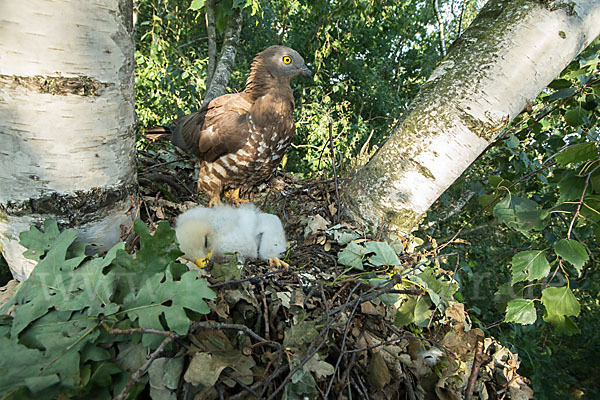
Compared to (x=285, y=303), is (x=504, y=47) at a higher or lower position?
higher

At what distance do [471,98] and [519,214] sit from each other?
77 centimetres

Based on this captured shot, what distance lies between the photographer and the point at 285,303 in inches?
45.6

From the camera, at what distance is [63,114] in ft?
3.35

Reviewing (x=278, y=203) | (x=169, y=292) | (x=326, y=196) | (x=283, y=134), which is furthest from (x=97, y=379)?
(x=283, y=134)

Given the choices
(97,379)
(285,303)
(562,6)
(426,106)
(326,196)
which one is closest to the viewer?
(97,379)

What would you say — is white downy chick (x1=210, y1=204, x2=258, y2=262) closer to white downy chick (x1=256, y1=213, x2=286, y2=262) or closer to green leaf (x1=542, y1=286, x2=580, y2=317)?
white downy chick (x1=256, y1=213, x2=286, y2=262)

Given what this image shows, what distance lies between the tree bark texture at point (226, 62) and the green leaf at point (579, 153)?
110 inches

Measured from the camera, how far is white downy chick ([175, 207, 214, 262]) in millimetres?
1417

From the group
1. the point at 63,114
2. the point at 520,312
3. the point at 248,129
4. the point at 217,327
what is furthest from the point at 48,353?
the point at 248,129

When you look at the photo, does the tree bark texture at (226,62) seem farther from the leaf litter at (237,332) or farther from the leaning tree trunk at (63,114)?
the leaf litter at (237,332)

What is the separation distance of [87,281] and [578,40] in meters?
2.35

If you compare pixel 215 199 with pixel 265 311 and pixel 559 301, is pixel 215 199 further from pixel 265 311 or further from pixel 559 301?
pixel 559 301

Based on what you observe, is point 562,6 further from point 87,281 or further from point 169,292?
Result: point 87,281

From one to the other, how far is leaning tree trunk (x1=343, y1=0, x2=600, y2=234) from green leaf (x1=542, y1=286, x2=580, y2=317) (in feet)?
2.59
